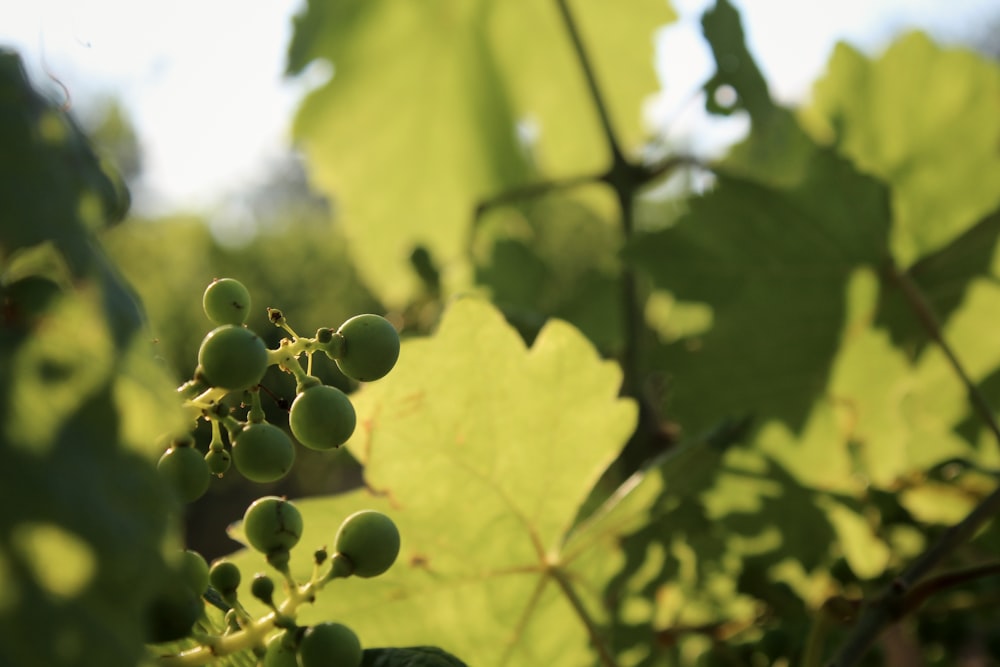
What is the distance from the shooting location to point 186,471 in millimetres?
317

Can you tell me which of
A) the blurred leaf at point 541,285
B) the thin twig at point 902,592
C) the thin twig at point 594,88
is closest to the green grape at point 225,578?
the thin twig at point 902,592

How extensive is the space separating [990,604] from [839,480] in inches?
7.0

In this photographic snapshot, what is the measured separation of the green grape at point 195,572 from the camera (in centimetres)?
31

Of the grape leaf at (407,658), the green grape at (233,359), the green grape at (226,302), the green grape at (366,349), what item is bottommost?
the grape leaf at (407,658)

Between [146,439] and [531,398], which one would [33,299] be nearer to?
[146,439]

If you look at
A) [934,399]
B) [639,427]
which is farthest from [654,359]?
[934,399]

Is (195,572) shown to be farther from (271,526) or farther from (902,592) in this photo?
(902,592)

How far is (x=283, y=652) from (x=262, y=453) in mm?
62

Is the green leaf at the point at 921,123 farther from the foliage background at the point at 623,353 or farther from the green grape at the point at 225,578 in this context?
the green grape at the point at 225,578

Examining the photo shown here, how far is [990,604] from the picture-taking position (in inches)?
24.0

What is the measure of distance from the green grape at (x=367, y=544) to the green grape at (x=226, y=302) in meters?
0.08

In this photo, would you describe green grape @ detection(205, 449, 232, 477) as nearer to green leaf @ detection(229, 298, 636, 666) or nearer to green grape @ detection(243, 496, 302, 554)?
green grape @ detection(243, 496, 302, 554)

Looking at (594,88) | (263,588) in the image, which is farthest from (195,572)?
(594,88)

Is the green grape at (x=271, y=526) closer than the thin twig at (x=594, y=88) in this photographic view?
Yes
